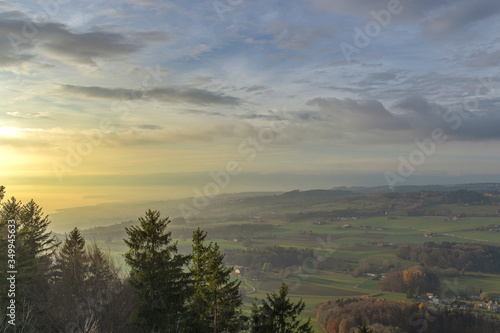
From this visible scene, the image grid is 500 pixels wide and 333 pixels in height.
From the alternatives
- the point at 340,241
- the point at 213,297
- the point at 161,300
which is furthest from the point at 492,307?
the point at 161,300

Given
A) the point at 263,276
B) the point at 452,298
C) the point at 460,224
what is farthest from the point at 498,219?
the point at 263,276

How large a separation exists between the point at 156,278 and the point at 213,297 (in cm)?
357

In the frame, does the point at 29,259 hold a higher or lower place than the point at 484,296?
higher

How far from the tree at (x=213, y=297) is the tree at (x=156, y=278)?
0.71m

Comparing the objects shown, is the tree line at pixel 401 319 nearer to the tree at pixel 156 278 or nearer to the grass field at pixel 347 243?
the grass field at pixel 347 243

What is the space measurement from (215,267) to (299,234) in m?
137

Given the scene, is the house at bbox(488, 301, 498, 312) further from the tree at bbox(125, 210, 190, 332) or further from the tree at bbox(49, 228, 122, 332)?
the tree at bbox(49, 228, 122, 332)

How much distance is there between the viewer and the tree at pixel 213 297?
1966 centimetres

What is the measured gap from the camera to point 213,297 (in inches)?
778

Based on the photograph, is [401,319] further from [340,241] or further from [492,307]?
[340,241]

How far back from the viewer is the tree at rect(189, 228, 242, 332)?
774 inches

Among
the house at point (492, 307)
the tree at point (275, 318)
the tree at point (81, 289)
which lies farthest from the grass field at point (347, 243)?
the tree at point (275, 318)

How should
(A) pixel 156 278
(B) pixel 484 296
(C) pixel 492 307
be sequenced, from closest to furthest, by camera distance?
(A) pixel 156 278, (C) pixel 492 307, (B) pixel 484 296

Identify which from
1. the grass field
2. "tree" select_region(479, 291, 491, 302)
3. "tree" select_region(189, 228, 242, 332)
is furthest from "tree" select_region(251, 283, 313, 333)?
"tree" select_region(479, 291, 491, 302)
